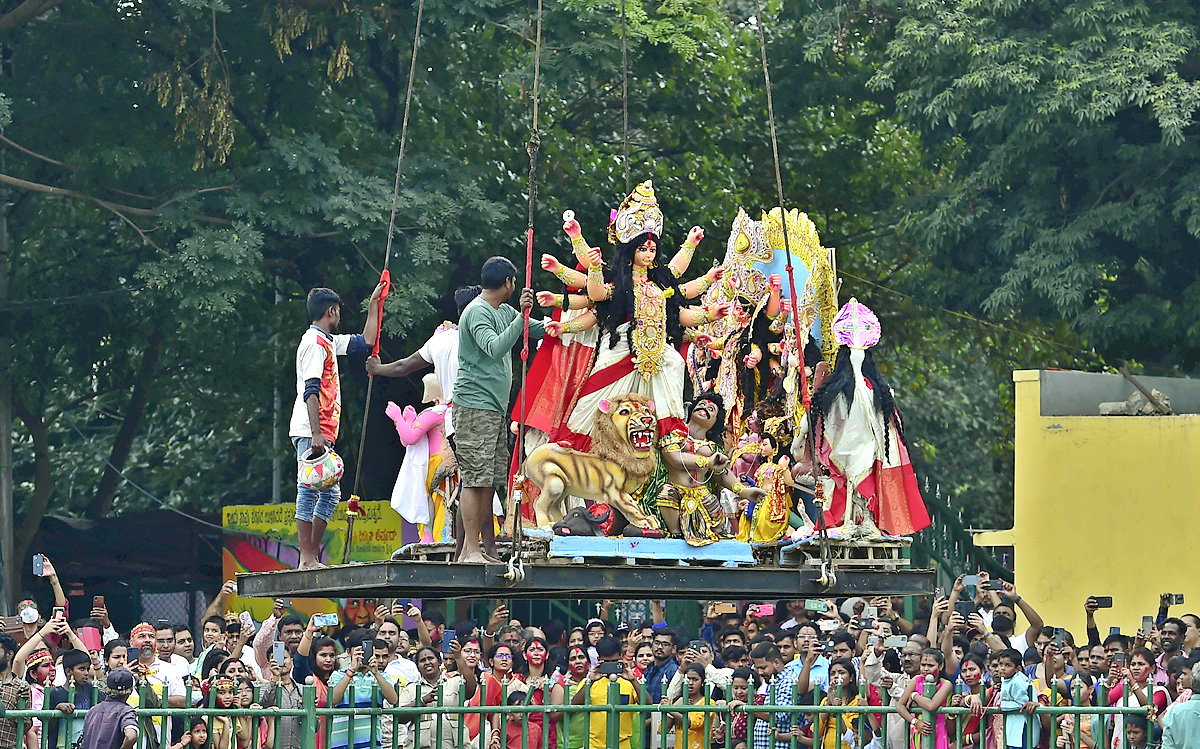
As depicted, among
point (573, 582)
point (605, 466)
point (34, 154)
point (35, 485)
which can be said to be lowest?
point (573, 582)

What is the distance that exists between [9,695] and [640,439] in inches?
138

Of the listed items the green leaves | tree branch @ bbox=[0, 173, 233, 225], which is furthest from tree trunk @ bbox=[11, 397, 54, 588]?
the green leaves

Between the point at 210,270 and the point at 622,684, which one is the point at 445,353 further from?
the point at 210,270

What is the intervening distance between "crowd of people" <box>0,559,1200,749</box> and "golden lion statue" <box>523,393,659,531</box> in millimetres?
965

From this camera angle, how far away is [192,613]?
71.3 feet

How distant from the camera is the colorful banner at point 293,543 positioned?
1880cm

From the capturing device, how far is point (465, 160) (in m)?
20.5

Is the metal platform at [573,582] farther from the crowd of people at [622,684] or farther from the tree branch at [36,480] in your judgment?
the tree branch at [36,480]

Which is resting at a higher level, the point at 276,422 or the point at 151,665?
the point at 276,422

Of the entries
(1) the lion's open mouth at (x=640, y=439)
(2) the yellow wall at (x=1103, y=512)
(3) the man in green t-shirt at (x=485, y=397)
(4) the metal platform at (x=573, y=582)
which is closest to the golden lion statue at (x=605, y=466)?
(1) the lion's open mouth at (x=640, y=439)

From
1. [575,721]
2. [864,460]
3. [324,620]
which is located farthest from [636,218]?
[324,620]

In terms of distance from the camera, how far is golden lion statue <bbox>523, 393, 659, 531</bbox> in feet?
35.1

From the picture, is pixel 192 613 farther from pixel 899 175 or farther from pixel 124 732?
pixel 124 732

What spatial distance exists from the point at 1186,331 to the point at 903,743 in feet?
34.3
